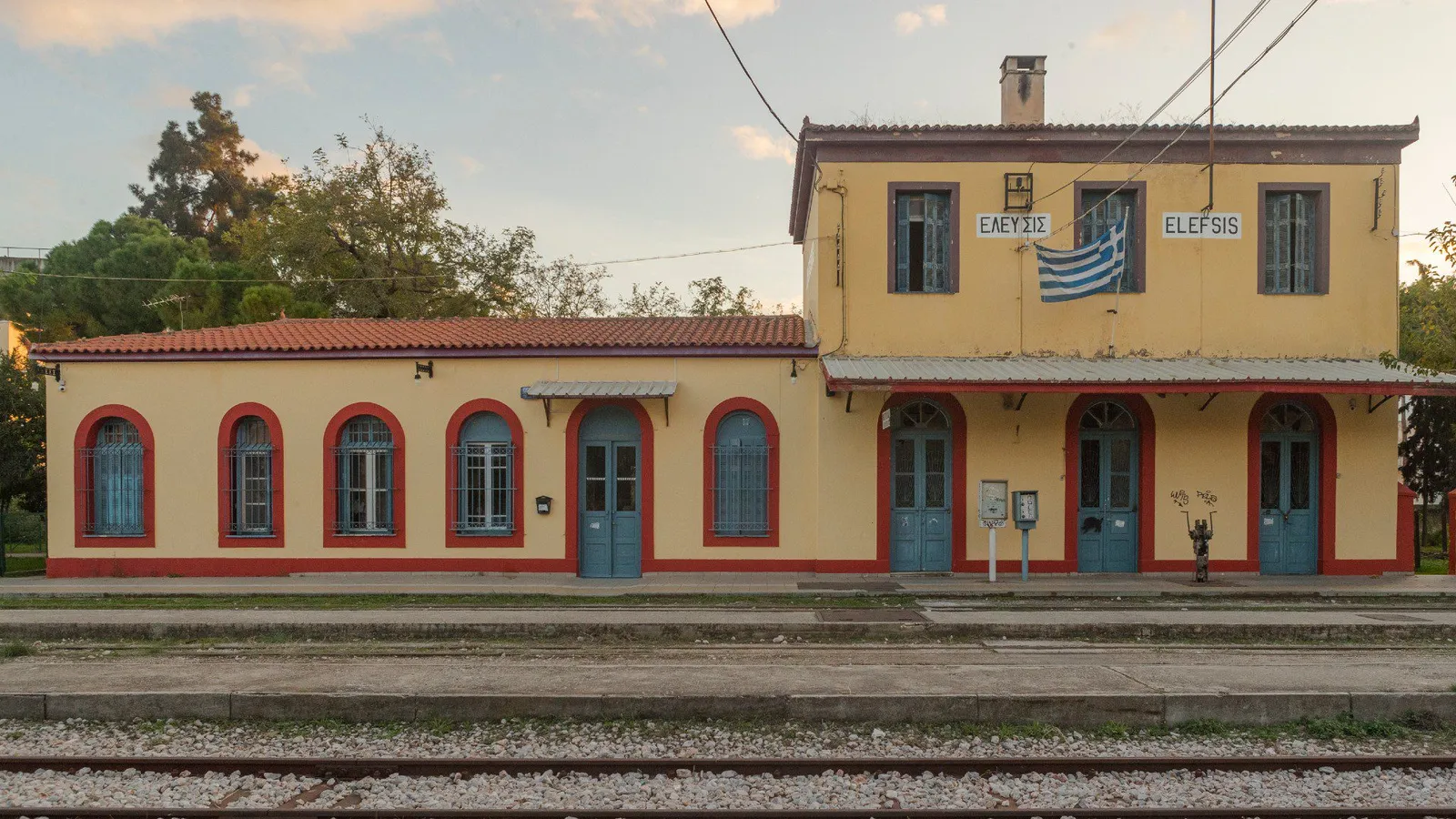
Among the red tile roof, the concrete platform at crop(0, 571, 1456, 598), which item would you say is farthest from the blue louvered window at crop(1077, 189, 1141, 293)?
the red tile roof

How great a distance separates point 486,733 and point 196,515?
1115 cm

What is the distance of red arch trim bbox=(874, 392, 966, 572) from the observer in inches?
602

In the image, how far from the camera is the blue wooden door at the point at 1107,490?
15.4 m

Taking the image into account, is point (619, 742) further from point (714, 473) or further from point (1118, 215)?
point (1118, 215)

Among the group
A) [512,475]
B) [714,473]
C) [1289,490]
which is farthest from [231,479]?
[1289,490]

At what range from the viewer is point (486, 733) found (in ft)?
24.9

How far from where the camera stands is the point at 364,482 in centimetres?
1589

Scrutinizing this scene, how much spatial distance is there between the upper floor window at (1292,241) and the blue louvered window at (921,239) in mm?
5569

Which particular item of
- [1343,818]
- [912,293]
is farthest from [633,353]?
[1343,818]

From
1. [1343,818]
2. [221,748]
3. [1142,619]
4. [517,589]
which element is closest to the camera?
[1343,818]

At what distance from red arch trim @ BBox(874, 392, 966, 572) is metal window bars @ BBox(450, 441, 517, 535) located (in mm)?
6432

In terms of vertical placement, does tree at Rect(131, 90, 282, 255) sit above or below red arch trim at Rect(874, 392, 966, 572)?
above

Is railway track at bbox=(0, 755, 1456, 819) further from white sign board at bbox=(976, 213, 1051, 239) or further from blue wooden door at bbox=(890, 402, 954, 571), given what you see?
white sign board at bbox=(976, 213, 1051, 239)

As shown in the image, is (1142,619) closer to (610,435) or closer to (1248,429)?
(1248,429)
